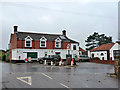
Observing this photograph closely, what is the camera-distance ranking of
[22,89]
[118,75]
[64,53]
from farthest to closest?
[64,53]
[118,75]
[22,89]

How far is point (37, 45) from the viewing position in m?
36.5

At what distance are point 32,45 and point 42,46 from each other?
2659 millimetres

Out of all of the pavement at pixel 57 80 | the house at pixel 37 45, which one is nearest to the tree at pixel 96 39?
the house at pixel 37 45

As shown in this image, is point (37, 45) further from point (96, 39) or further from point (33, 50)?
point (96, 39)

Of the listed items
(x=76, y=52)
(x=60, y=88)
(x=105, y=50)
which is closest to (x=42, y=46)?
(x=76, y=52)

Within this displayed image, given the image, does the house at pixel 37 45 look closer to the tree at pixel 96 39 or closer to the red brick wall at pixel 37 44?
the red brick wall at pixel 37 44

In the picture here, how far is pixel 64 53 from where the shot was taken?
39.0 m

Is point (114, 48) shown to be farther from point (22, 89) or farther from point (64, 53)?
point (22, 89)

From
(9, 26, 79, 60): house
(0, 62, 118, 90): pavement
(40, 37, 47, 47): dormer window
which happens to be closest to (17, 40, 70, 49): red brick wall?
(9, 26, 79, 60): house

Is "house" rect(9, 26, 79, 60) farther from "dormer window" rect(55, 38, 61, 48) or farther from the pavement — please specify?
the pavement

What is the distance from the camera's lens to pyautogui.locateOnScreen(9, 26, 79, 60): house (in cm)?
3447

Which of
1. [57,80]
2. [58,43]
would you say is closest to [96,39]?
[58,43]

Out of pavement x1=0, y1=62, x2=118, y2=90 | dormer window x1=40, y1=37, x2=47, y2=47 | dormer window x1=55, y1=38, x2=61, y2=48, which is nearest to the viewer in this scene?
pavement x1=0, y1=62, x2=118, y2=90

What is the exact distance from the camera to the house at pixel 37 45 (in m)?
A: 34.5
